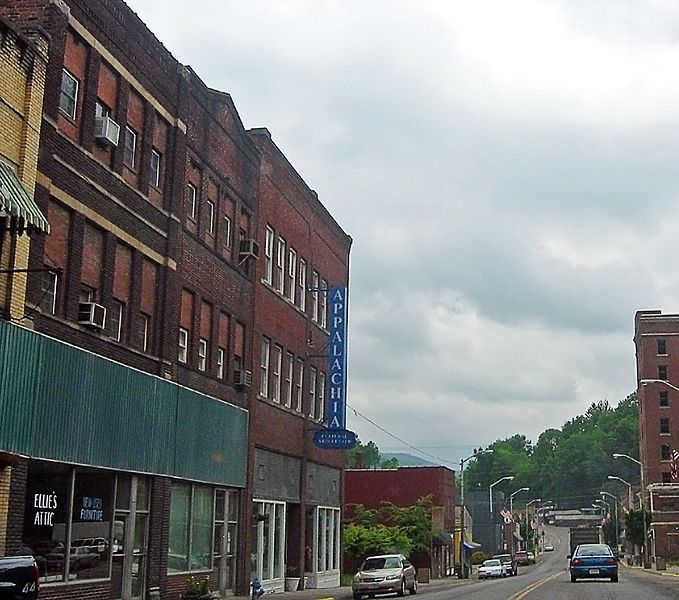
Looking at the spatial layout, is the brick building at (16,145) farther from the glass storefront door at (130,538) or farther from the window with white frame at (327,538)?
the window with white frame at (327,538)

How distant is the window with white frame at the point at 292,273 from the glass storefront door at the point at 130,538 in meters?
13.9

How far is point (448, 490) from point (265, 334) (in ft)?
138

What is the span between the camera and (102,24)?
2347 centimetres

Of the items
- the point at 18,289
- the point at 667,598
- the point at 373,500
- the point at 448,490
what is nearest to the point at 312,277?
the point at 667,598

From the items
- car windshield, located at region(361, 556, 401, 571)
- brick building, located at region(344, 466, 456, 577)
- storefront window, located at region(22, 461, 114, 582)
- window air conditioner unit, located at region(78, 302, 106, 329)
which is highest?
window air conditioner unit, located at region(78, 302, 106, 329)

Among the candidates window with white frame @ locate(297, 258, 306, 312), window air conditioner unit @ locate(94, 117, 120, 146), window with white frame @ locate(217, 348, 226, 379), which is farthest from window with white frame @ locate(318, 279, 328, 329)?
window air conditioner unit @ locate(94, 117, 120, 146)

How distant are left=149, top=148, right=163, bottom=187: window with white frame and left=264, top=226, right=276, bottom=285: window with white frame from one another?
848 centimetres

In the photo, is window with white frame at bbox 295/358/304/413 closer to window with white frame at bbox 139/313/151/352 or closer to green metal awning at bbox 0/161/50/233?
window with white frame at bbox 139/313/151/352

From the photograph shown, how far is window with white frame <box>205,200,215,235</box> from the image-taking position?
3022 cm

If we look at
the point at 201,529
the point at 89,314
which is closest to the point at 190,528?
the point at 201,529

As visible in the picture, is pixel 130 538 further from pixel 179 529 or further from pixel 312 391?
pixel 312 391

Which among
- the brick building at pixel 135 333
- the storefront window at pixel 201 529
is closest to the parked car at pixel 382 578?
the brick building at pixel 135 333

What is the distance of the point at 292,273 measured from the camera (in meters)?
38.3

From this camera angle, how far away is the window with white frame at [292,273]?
124 ft
